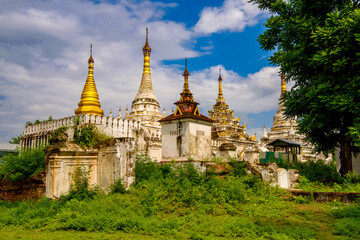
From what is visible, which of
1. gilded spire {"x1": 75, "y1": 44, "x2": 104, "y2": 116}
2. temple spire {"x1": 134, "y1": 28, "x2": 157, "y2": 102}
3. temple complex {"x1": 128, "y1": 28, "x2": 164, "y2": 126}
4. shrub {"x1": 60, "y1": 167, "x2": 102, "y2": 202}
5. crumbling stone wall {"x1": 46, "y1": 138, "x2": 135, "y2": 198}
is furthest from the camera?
temple spire {"x1": 134, "y1": 28, "x2": 157, "y2": 102}

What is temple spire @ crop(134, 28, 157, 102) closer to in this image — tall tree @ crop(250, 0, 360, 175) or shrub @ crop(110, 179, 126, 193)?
tall tree @ crop(250, 0, 360, 175)

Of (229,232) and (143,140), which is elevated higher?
(143,140)

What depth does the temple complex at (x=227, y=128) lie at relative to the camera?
34.7 meters

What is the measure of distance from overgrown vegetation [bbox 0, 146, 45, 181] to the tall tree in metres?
10.1

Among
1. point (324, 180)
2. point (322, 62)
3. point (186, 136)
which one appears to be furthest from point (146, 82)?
point (322, 62)

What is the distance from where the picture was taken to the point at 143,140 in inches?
903

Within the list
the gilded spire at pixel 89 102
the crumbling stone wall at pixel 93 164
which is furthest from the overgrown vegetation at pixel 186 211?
the gilded spire at pixel 89 102

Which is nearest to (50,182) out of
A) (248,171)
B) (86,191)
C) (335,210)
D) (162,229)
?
(86,191)

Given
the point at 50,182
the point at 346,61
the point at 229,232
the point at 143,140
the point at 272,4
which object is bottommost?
the point at 229,232

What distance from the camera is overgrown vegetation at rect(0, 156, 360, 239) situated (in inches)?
243

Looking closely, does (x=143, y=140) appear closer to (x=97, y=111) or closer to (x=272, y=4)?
(x=97, y=111)

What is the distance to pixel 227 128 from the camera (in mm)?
38000

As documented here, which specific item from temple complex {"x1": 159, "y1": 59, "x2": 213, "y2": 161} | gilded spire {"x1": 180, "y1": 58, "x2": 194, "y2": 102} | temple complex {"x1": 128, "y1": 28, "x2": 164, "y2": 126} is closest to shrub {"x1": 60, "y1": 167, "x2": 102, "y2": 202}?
temple complex {"x1": 159, "y1": 59, "x2": 213, "y2": 161}

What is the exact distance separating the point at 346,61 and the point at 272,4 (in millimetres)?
5126
